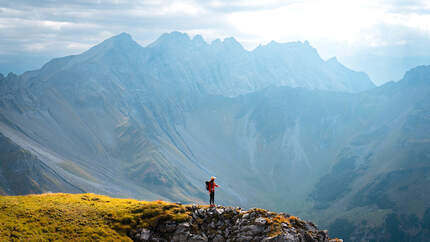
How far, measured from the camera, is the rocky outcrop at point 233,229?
145 ft

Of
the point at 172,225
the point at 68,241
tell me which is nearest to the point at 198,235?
the point at 172,225

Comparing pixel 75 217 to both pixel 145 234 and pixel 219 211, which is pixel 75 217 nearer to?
pixel 145 234

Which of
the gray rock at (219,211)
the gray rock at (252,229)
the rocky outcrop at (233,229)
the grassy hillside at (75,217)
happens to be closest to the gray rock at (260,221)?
the rocky outcrop at (233,229)

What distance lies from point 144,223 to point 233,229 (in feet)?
36.5

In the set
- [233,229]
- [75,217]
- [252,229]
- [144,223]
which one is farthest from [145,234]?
[252,229]

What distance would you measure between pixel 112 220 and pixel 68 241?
660 cm

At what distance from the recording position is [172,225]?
45844mm

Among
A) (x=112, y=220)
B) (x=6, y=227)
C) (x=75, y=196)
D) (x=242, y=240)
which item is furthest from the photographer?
(x=75, y=196)

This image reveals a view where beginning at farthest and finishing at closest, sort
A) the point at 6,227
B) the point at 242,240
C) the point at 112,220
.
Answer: the point at 112,220 < the point at 242,240 < the point at 6,227

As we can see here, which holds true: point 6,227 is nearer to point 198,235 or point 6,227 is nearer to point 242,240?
point 198,235

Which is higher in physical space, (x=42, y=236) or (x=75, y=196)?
(x=75, y=196)

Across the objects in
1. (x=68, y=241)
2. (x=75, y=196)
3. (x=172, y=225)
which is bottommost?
(x=68, y=241)

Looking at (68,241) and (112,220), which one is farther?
(112,220)

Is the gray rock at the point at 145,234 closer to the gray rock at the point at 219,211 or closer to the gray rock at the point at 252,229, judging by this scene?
the gray rock at the point at 219,211
